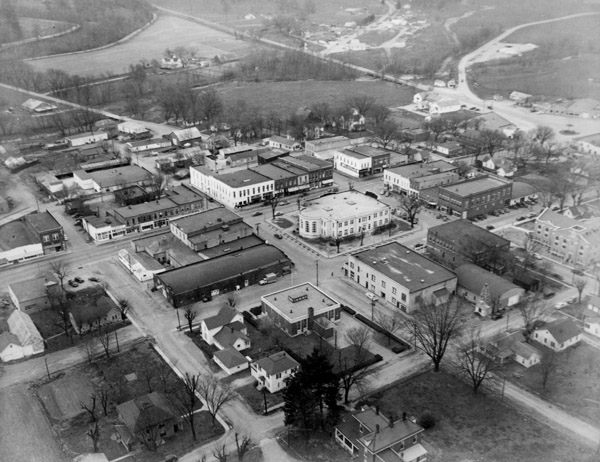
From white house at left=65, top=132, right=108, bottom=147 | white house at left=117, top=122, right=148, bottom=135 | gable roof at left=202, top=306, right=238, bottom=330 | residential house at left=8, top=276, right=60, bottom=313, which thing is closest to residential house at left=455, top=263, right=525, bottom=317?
gable roof at left=202, top=306, right=238, bottom=330

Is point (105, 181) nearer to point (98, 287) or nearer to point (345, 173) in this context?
point (98, 287)

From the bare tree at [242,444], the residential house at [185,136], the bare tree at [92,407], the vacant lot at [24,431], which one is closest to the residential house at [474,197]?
the bare tree at [242,444]

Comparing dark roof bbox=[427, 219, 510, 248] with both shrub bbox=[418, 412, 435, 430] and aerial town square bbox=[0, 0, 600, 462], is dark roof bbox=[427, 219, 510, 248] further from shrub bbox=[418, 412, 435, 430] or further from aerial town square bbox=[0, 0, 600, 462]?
shrub bbox=[418, 412, 435, 430]

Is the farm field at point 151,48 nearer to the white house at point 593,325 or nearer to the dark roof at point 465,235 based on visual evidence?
the dark roof at point 465,235

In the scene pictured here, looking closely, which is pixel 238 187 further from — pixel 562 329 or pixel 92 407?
pixel 562 329

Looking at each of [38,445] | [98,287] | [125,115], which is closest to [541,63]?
[125,115]

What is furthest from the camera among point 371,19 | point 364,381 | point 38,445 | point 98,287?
point 371,19
